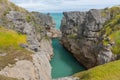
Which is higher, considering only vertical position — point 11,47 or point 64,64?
point 11,47

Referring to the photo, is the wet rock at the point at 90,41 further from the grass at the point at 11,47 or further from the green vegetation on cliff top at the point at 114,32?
the grass at the point at 11,47

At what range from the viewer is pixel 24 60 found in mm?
46156

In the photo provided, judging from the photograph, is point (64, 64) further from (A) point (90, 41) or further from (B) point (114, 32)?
(B) point (114, 32)

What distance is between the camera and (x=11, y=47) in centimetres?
5781

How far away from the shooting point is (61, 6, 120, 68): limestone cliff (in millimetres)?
76312

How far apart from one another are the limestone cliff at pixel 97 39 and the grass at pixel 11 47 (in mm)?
24270

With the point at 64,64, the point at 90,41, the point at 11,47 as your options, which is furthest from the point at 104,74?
the point at 90,41

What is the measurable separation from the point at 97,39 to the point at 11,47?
44023mm

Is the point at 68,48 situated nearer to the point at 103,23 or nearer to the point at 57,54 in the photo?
the point at 57,54

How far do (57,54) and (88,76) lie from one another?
74999mm

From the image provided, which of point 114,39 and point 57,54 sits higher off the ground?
point 114,39

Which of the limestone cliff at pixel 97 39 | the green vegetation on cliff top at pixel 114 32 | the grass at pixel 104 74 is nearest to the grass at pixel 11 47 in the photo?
the grass at pixel 104 74

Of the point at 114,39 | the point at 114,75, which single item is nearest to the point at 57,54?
the point at 114,39

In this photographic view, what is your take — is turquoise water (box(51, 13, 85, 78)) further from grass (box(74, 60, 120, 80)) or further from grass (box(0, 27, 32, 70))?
grass (box(74, 60, 120, 80))
